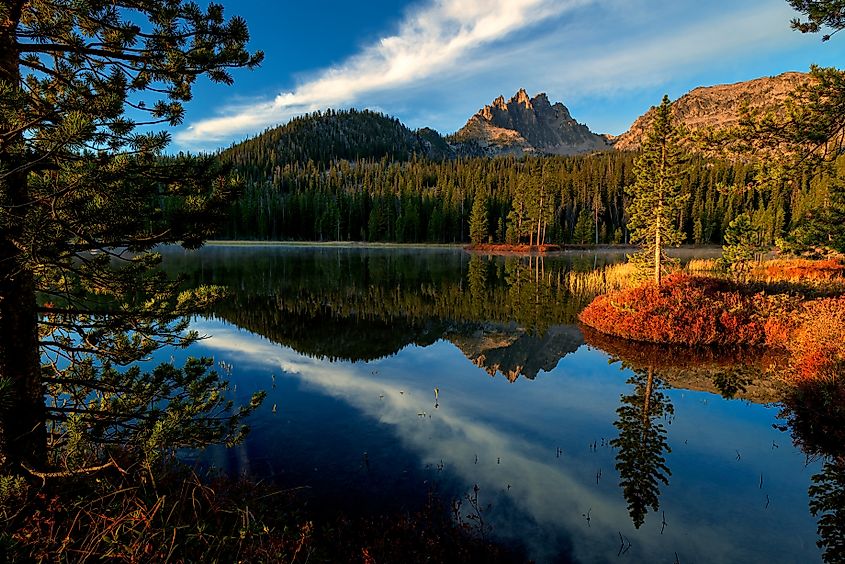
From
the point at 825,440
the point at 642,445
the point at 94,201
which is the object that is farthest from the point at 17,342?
the point at 825,440

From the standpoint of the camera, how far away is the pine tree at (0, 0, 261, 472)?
4.35m

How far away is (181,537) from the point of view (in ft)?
17.4

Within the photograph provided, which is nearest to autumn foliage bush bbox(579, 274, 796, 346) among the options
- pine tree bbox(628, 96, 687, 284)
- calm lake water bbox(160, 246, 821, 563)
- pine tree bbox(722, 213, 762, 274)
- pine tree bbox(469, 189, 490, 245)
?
calm lake water bbox(160, 246, 821, 563)

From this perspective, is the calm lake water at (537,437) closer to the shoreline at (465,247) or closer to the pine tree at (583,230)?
the shoreline at (465,247)

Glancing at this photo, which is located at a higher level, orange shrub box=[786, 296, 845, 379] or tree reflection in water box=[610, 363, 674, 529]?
orange shrub box=[786, 296, 845, 379]

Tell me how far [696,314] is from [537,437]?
14.2 metres

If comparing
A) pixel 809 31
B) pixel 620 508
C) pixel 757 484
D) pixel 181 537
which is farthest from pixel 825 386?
pixel 181 537

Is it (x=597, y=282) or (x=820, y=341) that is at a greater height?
(x=820, y=341)

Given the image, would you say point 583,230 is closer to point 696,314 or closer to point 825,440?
point 696,314

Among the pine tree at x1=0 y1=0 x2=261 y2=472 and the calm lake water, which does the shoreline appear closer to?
the calm lake water

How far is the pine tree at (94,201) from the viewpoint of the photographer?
435 cm

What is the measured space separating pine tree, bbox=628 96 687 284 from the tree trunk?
2789 centimetres

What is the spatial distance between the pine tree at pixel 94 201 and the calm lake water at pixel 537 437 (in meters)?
4.05

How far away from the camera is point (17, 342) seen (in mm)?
5129
